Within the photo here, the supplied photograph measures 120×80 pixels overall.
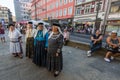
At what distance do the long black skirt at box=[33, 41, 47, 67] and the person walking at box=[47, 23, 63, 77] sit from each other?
0.45 metres

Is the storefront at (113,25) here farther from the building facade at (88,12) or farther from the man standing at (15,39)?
the man standing at (15,39)

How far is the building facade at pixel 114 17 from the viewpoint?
44.4ft

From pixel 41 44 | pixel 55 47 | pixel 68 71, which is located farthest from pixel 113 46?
pixel 41 44

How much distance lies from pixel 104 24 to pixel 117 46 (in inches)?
511

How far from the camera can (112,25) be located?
14.4 metres

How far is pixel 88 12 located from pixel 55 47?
17.8 m

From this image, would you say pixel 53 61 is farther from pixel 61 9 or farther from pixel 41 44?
pixel 61 9

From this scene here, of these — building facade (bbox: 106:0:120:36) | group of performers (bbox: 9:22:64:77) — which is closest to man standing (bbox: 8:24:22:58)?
group of performers (bbox: 9:22:64:77)

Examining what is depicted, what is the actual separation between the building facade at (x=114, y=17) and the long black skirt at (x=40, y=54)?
14.3 m

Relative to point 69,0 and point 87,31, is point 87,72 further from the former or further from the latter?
point 69,0

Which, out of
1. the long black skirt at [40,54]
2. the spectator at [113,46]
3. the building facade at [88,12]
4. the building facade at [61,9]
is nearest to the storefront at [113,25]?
the building facade at [88,12]

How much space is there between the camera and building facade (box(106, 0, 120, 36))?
13.5 m

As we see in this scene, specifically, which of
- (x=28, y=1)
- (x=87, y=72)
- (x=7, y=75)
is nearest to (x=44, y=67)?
(x=7, y=75)

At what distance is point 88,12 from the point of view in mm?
18188
